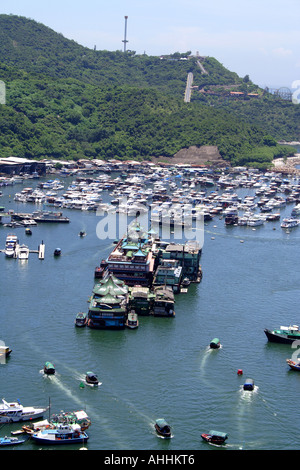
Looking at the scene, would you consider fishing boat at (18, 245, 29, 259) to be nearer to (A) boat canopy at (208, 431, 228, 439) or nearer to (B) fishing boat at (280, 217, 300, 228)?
(B) fishing boat at (280, 217, 300, 228)

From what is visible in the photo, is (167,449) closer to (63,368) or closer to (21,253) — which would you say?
(63,368)

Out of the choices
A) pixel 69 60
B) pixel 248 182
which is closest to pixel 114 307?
pixel 248 182

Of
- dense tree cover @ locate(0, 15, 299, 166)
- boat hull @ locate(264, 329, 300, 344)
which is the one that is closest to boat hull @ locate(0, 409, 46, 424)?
boat hull @ locate(264, 329, 300, 344)

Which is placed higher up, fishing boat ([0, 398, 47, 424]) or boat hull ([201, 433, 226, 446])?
fishing boat ([0, 398, 47, 424])

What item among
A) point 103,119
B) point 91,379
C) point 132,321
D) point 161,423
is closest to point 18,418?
point 91,379

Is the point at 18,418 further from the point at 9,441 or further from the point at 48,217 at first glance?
the point at 48,217

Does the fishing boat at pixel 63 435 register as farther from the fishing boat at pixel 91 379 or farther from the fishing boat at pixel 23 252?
the fishing boat at pixel 23 252

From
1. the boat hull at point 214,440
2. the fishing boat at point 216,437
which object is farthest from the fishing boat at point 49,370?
the boat hull at point 214,440

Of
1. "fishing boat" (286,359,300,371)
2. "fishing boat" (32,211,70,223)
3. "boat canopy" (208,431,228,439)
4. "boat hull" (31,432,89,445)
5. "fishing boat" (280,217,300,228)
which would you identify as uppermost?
"fishing boat" (32,211,70,223)
